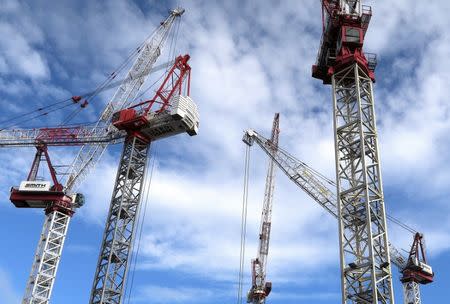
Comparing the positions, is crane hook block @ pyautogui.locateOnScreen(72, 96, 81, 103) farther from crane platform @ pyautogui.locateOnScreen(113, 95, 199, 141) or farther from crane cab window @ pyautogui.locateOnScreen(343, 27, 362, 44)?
crane cab window @ pyautogui.locateOnScreen(343, 27, 362, 44)

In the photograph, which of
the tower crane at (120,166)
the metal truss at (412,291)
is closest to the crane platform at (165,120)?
the tower crane at (120,166)

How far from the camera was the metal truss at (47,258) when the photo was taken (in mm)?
69875

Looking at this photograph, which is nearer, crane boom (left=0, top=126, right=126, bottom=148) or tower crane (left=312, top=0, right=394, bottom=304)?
tower crane (left=312, top=0, right=394, bottom=304)

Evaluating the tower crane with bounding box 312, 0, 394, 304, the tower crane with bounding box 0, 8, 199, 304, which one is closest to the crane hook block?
the tower crane with bounding box 0, 8, 199, 304

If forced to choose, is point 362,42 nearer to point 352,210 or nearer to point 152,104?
point 352,210

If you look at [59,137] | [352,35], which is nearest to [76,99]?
[59,137]

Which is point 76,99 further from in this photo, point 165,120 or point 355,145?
point 355,145

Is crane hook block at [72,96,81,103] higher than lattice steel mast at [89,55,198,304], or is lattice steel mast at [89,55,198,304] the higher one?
crane hook block at [72,96,81,103]

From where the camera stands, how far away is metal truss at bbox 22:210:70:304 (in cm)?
6988

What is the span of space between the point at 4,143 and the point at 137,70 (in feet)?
75.5

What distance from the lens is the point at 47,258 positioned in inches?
2857

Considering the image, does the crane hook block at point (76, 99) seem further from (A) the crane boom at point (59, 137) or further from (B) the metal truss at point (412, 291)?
(B) the metal truss at point (412, 291)

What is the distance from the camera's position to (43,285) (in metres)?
70.7

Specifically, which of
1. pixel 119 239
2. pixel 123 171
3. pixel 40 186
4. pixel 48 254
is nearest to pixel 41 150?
pixel 40 186
